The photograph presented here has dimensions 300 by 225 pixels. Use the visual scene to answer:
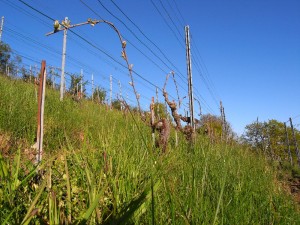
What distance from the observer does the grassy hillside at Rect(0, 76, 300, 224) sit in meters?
1.01

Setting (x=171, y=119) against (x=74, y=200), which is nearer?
(x=74, y=200)

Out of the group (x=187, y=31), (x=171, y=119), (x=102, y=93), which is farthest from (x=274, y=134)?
(x=171, y=119)

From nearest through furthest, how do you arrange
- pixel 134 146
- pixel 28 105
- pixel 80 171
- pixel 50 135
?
1. pixel 80 171
2. pixel 134 146
3. pixel 50 135
4. pixel 28 105

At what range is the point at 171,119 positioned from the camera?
159 inches

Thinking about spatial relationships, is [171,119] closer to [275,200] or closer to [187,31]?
[275,200]

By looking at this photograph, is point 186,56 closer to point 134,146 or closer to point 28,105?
point 28,105

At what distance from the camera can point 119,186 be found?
1.48 m

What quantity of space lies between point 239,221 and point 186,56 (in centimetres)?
1521

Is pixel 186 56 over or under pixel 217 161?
over

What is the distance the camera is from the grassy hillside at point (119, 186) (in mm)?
1010

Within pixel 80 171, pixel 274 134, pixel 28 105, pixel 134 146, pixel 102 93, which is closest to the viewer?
pixel 80 171

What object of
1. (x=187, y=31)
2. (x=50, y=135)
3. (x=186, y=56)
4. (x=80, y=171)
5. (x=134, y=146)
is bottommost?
(x=80, y=171)

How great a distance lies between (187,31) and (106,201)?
16856 millimetres

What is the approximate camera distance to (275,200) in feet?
9.13
